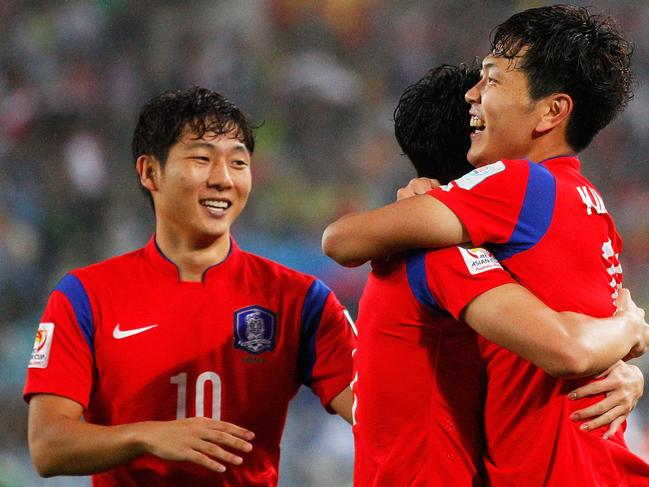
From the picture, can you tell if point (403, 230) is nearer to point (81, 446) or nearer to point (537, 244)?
point (537, 244)

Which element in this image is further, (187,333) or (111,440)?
(187,333)

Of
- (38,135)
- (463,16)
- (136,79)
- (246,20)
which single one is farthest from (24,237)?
(463,16)

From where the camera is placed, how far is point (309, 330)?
2.52 m

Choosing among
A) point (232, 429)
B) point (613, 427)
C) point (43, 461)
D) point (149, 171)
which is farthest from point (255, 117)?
point (613, 427)

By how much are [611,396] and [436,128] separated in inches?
24.9

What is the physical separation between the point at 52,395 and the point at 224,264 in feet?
1.89

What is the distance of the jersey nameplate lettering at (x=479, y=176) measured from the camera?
165 cm

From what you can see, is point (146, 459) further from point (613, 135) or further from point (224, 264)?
point (613, 135)

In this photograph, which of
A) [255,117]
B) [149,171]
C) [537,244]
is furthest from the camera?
[255,117]

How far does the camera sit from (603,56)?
182 centimetres

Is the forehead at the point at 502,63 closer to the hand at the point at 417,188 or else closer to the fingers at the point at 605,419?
the hand at the point at 417,188

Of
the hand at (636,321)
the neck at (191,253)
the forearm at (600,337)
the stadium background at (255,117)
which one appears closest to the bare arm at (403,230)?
the forearm at (600,337)

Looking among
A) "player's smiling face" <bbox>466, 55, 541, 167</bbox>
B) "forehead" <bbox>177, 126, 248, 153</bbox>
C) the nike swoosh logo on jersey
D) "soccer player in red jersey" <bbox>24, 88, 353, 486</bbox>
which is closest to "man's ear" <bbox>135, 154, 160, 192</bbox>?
"soccer player in red jersey" <bbox>24, 88, 353, 486</bbox>

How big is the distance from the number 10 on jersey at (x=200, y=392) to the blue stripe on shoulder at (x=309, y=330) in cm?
25
